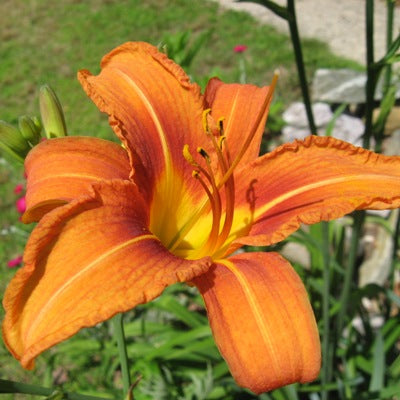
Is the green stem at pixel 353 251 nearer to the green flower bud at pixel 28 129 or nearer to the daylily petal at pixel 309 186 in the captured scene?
the daylily petal at pixel 309 186

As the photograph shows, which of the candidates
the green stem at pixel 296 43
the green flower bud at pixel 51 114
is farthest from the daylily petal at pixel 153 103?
the green stem at pixel 296 43

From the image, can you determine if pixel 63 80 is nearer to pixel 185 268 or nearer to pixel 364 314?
pixel 364 314

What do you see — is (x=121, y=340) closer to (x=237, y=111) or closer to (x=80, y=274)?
(x=80, y=274)

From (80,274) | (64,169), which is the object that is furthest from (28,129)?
(80,274)

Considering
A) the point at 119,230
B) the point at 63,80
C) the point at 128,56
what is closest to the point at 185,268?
the point at 119,230

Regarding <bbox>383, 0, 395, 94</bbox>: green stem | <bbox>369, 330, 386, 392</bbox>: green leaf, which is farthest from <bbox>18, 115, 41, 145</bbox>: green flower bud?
<bbox>369, 330, 386, 392</bbox>: green leaf

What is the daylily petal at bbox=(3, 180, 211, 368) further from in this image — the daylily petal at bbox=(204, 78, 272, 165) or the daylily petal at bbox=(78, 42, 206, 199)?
the daylily petal at bbox=(204, 78, 272, 165)
